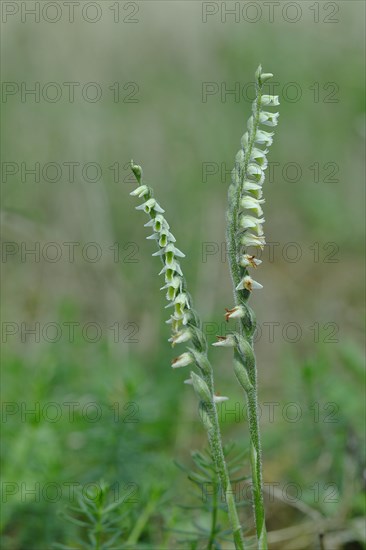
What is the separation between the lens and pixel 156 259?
186 inches

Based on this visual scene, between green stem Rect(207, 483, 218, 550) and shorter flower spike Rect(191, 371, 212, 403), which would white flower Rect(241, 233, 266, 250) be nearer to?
shorter flower spike Rect(191, 371, 212, 403)

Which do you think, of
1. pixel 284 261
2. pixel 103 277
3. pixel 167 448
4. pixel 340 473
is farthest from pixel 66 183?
pixel 340 473

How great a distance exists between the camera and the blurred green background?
2.96m

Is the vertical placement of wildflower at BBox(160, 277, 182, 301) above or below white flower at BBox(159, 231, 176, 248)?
below

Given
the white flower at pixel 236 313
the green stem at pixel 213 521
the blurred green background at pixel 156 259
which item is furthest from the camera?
the blurred green background at pixel 156 259

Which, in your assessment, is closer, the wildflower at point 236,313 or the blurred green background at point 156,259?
the wildflower at point 236,313

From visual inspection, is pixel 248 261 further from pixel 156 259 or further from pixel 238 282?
pixel 156 259

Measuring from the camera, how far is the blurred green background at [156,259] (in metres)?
2.96

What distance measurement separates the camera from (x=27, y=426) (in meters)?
3.09

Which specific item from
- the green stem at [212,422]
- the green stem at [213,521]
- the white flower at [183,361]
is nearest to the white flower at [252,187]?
the green stem at [212,422]

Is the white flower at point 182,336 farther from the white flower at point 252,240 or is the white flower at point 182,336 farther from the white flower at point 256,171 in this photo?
the white flower at point 256,171

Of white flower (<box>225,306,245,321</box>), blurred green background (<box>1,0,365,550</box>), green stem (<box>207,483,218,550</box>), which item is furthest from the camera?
blurred green background (<box>1,0,365,550</box>)

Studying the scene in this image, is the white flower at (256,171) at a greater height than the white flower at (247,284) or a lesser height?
greater

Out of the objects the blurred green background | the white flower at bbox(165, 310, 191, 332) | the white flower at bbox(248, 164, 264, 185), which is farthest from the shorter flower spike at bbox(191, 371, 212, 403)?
the blurred green background
